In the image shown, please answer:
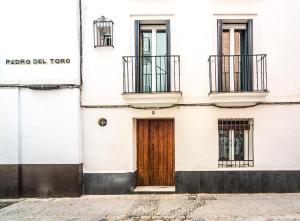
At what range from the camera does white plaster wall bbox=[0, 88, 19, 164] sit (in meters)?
10.9

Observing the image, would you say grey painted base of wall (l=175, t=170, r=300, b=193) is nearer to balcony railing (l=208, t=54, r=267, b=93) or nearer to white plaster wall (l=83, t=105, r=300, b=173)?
white plaster wall (l=83, t=105, r=300, b=173)

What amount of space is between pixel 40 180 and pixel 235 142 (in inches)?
235

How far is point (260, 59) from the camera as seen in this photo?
36.1 feet

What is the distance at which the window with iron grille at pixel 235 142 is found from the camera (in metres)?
11.3

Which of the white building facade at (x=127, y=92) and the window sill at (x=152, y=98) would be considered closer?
the window sill at (x=152, y=98)

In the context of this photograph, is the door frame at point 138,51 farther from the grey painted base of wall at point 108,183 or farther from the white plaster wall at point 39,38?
the grey painted base of wall at point 108,183

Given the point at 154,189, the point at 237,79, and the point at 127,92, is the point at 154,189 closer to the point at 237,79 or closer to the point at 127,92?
the point at 127,92

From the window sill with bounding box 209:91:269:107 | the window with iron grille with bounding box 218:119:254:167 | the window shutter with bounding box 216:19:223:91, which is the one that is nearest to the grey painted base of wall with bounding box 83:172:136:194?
the window with iron grille with bounding box 218:119:254:167

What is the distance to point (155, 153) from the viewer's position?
1158 centimetres

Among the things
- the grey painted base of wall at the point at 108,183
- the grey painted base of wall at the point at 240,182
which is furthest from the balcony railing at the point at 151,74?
the grey painted base of wall at the point at 240,182

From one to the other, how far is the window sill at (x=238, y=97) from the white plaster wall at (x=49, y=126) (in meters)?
4.12

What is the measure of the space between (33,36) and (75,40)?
126cm

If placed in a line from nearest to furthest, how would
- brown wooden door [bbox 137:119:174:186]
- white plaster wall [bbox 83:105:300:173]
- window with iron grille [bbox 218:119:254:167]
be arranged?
1. white plaster wall [bbox 83:105:300:173]
2. window with iron grille [bbox 218:119:254:167]
3. brown wooden door [bbox 137:119:174:186]

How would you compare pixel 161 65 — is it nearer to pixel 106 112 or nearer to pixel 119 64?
pixel 119 64
